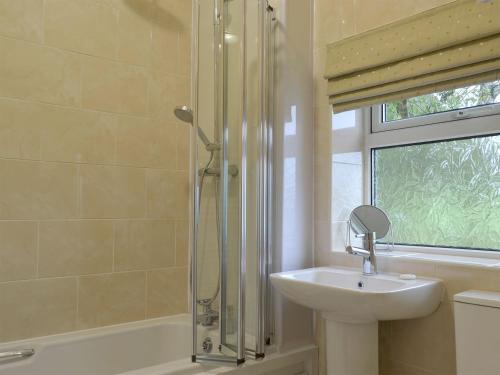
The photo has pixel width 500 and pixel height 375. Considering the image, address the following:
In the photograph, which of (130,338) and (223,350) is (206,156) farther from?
(130,338)

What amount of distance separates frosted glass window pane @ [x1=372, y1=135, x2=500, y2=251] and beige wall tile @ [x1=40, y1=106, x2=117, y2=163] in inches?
53.1

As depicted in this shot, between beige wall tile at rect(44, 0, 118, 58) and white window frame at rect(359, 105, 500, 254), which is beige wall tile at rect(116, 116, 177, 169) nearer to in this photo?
beige wall tile at rect(44, 0, 118, 58)

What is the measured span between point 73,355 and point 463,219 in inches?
71.1

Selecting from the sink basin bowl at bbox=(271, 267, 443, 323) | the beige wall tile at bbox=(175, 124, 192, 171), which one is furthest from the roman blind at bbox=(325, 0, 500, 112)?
the beige wall tile at bbox=(175, 124, 192, 171)

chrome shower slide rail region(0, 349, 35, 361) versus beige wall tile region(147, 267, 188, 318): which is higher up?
beige wall tile region(147, 267, 188, 318)

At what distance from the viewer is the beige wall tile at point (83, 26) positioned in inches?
72.7

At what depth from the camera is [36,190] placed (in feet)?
5.85

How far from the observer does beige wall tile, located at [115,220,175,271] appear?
2.02 metres

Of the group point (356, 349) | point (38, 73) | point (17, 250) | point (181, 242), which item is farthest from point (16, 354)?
point (356, 349)

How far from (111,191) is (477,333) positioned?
1661 mm

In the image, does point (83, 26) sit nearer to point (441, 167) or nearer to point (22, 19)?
point (22, 19)

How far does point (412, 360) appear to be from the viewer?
5.05 feet

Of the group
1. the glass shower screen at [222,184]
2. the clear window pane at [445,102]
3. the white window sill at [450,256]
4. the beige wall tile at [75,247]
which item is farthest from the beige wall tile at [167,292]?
the clear window pane at [445,102]

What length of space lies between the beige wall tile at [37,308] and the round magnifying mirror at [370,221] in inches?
52.7
